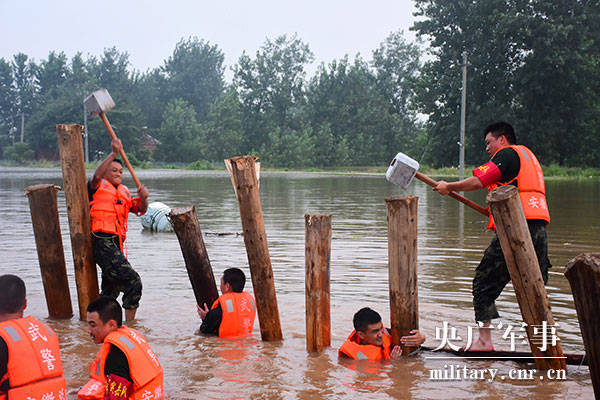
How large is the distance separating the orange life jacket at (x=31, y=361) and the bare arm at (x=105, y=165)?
2962mm

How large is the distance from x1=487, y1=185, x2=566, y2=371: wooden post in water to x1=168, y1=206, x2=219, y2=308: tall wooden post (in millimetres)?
3162

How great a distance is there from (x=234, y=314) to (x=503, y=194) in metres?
3.14

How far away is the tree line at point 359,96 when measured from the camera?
46812 mm

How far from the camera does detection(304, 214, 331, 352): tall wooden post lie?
607 centimetres

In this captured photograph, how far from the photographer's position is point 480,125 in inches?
1928

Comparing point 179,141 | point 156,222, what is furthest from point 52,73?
point 156,222

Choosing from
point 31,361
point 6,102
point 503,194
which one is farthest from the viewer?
point 6,102

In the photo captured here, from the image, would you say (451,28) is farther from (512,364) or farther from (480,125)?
(512,364)

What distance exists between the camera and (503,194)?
502cm

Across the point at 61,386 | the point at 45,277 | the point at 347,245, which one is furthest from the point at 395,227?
the point at 347,245

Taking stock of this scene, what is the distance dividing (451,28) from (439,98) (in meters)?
5.19

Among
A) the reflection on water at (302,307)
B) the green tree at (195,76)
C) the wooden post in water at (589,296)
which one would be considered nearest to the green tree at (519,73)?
the reflection on water at (302,307)

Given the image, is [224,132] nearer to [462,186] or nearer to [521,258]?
[462,186]

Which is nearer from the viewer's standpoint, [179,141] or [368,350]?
[368,350]
